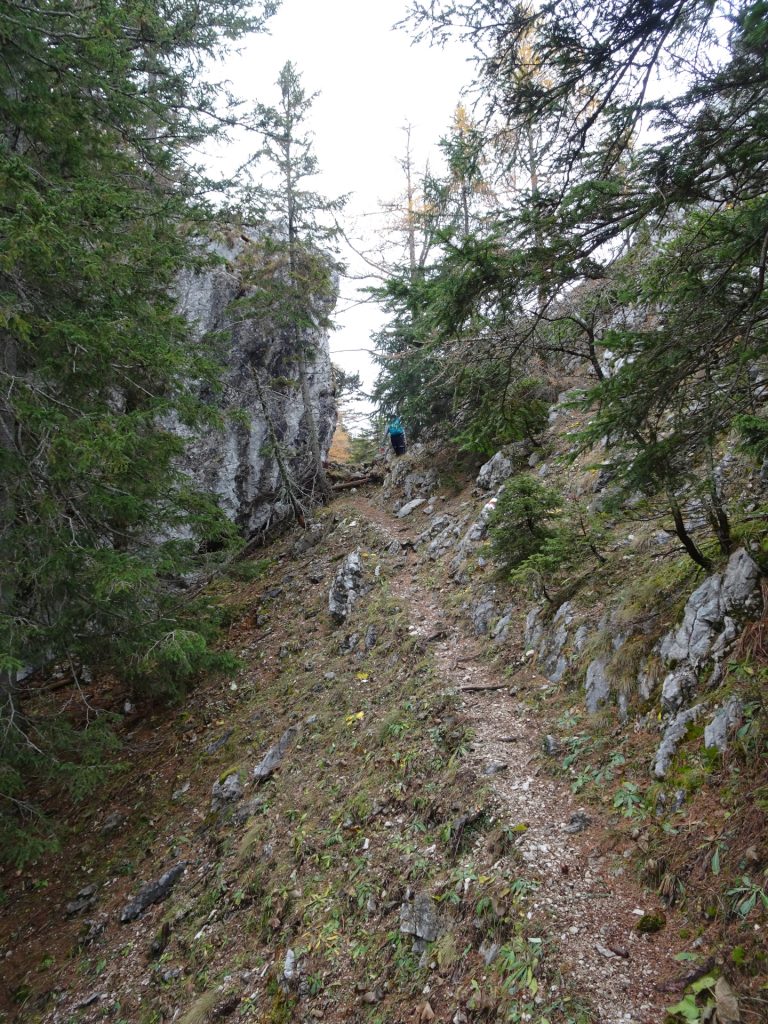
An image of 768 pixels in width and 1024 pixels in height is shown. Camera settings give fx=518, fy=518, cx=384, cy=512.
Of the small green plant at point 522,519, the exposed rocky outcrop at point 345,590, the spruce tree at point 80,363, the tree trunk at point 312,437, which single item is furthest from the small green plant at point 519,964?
the tree trunk at point 312,437

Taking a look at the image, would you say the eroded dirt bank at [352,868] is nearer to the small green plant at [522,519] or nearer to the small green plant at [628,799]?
the small green plant at [628,799]

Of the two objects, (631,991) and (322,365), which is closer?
(631,991)

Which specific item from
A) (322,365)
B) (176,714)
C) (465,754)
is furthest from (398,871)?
(322,365)

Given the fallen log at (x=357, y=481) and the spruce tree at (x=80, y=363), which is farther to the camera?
the fallen log at (x=357, y=481)

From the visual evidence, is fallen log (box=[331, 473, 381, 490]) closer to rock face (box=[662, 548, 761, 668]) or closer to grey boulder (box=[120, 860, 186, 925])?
grey boulder (box=[120, 860, 186, 925])

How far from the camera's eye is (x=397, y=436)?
19.2 metres

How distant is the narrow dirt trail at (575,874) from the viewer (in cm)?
328

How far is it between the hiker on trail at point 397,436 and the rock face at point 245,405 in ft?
10.8

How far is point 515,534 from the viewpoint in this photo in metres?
8.17

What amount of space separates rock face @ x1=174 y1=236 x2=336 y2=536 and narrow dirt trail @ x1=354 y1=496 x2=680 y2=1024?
1102cm

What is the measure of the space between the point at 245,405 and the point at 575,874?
51.8ft

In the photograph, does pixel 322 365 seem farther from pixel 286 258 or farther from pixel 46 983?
pixel 46 983

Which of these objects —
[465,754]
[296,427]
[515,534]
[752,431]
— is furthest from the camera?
[296,427]

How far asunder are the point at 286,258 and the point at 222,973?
56.4ft
